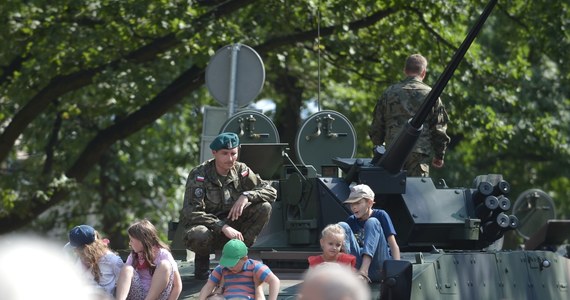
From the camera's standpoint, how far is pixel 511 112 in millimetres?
19734

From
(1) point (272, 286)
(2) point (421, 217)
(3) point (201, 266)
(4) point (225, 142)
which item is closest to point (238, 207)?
(4) point (225, 142)

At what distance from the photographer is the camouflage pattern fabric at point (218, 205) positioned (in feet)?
27.7

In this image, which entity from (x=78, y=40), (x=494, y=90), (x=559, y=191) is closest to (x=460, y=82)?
(x=494, y=90)

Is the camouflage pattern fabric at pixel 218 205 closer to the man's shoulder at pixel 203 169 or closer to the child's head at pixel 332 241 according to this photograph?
→ the man's shoulder at pixel 203 169

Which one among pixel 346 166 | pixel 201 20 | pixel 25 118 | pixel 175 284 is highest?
pixel 201 20

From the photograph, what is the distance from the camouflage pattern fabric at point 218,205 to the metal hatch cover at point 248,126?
161 centimetres

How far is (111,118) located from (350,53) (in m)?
6.15

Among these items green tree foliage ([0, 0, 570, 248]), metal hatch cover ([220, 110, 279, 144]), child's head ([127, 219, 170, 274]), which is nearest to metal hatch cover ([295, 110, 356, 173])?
metal hatch cover ([220, 110, 279, 144])

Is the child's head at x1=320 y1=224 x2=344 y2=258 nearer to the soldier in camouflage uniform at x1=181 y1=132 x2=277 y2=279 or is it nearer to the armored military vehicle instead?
the soldier in camouflage uniform at x1=181 y1=132 x2=277 y2=279

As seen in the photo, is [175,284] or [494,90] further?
[494,90]

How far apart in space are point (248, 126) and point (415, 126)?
72.5 inches

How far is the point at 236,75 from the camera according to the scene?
1188cm

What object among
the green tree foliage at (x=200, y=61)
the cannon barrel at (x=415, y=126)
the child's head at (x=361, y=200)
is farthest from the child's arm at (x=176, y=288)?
the green tree foliage at (x=200, y=61)

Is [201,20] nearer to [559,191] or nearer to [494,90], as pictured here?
[494,90]
